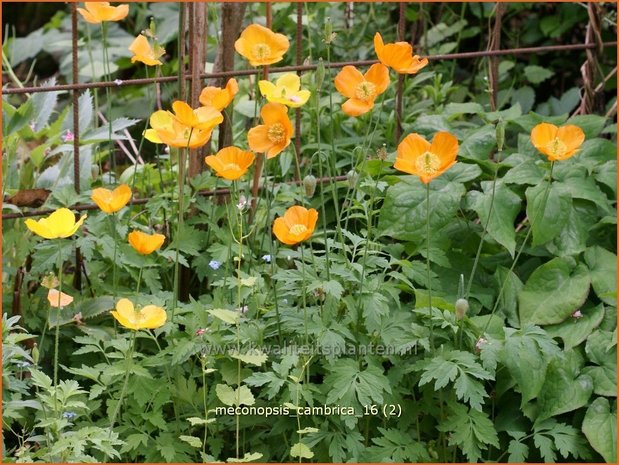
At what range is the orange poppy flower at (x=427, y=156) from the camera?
2041mm

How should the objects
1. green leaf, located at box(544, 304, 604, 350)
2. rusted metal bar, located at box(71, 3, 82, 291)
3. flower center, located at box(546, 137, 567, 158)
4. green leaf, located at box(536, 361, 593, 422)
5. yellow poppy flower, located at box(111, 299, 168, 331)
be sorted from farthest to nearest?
rusted metal bar, located at box(71, 3, 82, 291) → green leaf, located at box(544, 304, 604, 350) → green leaf, located at box(536, 361, 593, 422) → flower center, located at box(546, 137, 567, 158) → yellow poppy flower, located at box(111, 299, 168, 331)

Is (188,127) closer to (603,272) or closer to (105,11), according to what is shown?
(105,11)

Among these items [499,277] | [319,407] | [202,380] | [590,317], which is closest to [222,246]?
[202,380]

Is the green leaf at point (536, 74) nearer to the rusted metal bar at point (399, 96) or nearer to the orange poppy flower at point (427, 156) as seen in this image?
the rusted metal bar at point (399, 96)

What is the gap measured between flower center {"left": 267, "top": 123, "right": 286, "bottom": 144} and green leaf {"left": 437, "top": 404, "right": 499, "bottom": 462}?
65 cm

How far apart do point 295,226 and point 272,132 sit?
0.72ft

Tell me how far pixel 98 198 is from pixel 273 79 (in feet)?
3.21

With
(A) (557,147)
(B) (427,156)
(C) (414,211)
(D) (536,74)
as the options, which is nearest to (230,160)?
(B) (427,156)

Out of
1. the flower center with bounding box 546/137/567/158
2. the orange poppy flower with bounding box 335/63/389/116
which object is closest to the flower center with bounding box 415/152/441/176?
the orange poppy flower with bounding box 335/63/389/116

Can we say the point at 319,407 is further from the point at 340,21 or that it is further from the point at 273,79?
the point at 340,21

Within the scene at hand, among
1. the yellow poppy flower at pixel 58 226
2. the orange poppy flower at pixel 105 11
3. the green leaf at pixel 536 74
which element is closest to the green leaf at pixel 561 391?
the yellow poppy flower at pixel 58 226

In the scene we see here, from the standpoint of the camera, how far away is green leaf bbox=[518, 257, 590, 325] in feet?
8.12

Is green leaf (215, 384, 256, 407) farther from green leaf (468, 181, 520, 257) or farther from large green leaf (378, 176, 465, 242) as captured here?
green leaf (468, 181, 520, 257)

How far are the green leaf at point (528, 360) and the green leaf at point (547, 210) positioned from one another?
1.15 ft
